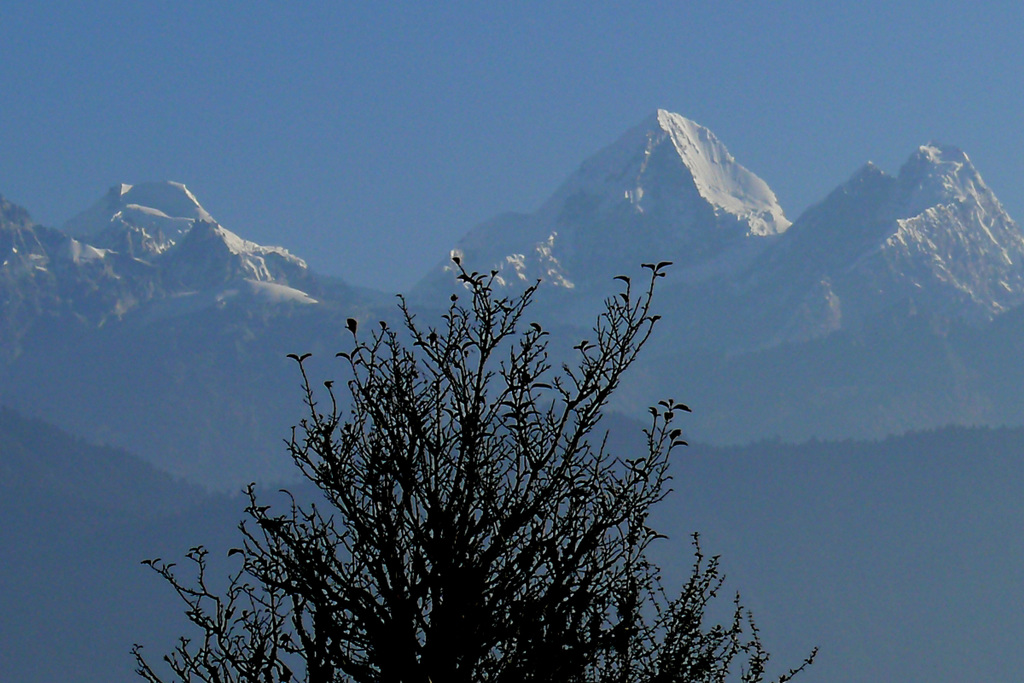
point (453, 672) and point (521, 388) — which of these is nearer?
point (453, 672)

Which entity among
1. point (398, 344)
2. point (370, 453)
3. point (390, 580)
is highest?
point (398, 344)

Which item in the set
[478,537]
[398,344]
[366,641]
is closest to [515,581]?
[478,537]

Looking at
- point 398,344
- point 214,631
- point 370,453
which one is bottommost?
point 214,631

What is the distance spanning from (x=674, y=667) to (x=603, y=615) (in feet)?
2.86

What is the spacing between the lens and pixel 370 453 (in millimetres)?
13273

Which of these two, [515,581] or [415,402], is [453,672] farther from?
[415,402]

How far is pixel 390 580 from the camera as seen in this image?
13.1 m

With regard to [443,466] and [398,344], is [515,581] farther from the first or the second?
[398,344]

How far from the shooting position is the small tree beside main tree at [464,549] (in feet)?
41.9

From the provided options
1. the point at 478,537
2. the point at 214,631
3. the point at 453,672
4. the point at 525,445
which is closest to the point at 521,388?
the point at 525,445

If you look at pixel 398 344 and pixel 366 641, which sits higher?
pixel 398 344

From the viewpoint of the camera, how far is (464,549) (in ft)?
43.1

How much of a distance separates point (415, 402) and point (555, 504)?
5.36 ft

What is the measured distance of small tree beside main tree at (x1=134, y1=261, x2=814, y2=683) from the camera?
1276 centimetres
